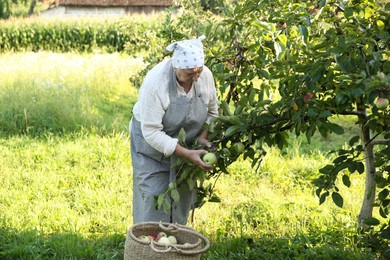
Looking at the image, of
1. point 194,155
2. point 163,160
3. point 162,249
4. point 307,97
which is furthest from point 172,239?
point 307,97

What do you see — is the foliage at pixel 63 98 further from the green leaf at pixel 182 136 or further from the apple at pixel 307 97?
the apple at pixel 307 97

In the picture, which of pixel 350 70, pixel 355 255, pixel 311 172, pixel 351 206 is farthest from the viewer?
pixel 311 172

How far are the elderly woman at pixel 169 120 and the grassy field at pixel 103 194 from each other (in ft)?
2.09

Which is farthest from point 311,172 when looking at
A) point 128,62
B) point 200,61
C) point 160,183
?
point 128,62

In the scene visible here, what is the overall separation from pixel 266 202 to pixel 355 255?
56.0 inches

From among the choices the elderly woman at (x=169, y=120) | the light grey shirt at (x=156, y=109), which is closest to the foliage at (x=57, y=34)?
the elderly woman at (x=169, y=120)

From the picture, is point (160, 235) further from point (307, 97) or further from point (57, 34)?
point (57, 34)

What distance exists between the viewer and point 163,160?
399 cm

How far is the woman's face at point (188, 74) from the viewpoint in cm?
354

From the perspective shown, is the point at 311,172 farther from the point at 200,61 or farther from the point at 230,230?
the point at 200,61

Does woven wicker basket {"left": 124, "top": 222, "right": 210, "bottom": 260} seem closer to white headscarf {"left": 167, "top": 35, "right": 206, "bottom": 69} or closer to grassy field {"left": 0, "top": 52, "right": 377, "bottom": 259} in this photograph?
white headscarf {"left": 167, "top": 35, "right": 206, "bottom": 69}

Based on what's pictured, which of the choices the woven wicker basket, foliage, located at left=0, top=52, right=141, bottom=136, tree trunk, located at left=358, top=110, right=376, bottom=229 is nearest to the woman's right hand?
the woven wicker basket

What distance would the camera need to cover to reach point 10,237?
189 inches

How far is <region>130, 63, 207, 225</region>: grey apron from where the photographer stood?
12.6 ft
